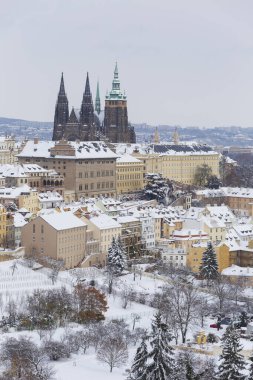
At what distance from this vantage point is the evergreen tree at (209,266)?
2564 inches

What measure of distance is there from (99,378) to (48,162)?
45481 millimetres

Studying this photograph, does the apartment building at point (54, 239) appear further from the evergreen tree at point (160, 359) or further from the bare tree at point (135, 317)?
the evergreen tree at point (160, 359)

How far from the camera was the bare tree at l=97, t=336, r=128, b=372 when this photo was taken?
46719mm

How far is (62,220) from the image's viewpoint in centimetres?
6525

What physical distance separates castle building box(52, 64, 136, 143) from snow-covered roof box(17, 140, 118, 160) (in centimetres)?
928

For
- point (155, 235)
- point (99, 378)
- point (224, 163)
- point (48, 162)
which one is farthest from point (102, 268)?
point (224, 163)

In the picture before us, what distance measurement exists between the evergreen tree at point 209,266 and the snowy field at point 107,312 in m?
3.55

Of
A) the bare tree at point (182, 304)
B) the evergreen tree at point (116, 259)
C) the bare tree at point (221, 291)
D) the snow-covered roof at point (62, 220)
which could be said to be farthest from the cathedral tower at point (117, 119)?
the bare tree at point (182, 304)

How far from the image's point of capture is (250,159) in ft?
617

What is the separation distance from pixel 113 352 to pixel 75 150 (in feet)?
143

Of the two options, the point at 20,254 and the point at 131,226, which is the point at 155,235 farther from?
the point at 20,254

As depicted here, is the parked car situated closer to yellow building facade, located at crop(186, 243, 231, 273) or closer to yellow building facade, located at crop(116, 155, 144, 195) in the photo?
yellow building facade, located at crop(186, 243, 231, 273)

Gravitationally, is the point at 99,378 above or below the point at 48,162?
below

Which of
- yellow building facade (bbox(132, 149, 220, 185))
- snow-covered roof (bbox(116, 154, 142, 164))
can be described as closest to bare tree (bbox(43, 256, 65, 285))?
snow-covered roof (bbox(116, 154, 142, 164))
